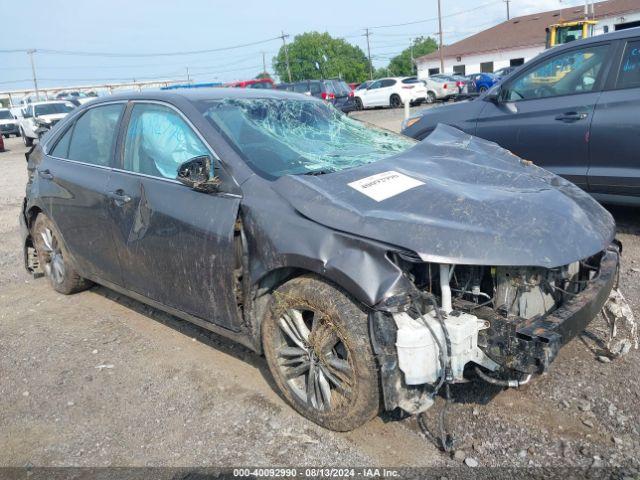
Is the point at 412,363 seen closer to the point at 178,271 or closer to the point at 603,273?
the point at 603,273

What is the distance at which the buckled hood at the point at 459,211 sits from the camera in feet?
8.41

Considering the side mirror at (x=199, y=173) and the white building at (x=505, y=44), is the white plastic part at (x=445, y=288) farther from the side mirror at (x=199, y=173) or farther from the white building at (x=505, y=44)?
the white building at (x=505, y=44)

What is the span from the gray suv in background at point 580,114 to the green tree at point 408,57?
90719 millimetres

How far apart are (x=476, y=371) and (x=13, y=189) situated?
11.7 m

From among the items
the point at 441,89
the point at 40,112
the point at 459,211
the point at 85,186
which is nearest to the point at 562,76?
the point at 459,211

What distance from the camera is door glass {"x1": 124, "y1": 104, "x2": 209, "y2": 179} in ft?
11.8

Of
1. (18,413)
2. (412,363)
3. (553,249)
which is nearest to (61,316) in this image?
(18,413)

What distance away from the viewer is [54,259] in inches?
203

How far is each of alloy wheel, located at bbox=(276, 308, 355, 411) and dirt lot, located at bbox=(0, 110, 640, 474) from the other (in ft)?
0.60

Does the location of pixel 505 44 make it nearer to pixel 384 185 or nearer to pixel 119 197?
pixel 119 197

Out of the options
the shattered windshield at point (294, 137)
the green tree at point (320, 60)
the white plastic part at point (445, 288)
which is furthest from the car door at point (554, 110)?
the green tree at point (320, 60)

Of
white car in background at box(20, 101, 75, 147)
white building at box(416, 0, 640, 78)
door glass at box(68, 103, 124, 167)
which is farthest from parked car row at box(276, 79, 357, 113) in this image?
white building at box(416, 0, 640, 78)

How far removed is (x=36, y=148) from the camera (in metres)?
5.20

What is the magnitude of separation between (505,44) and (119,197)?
55.6 meters
